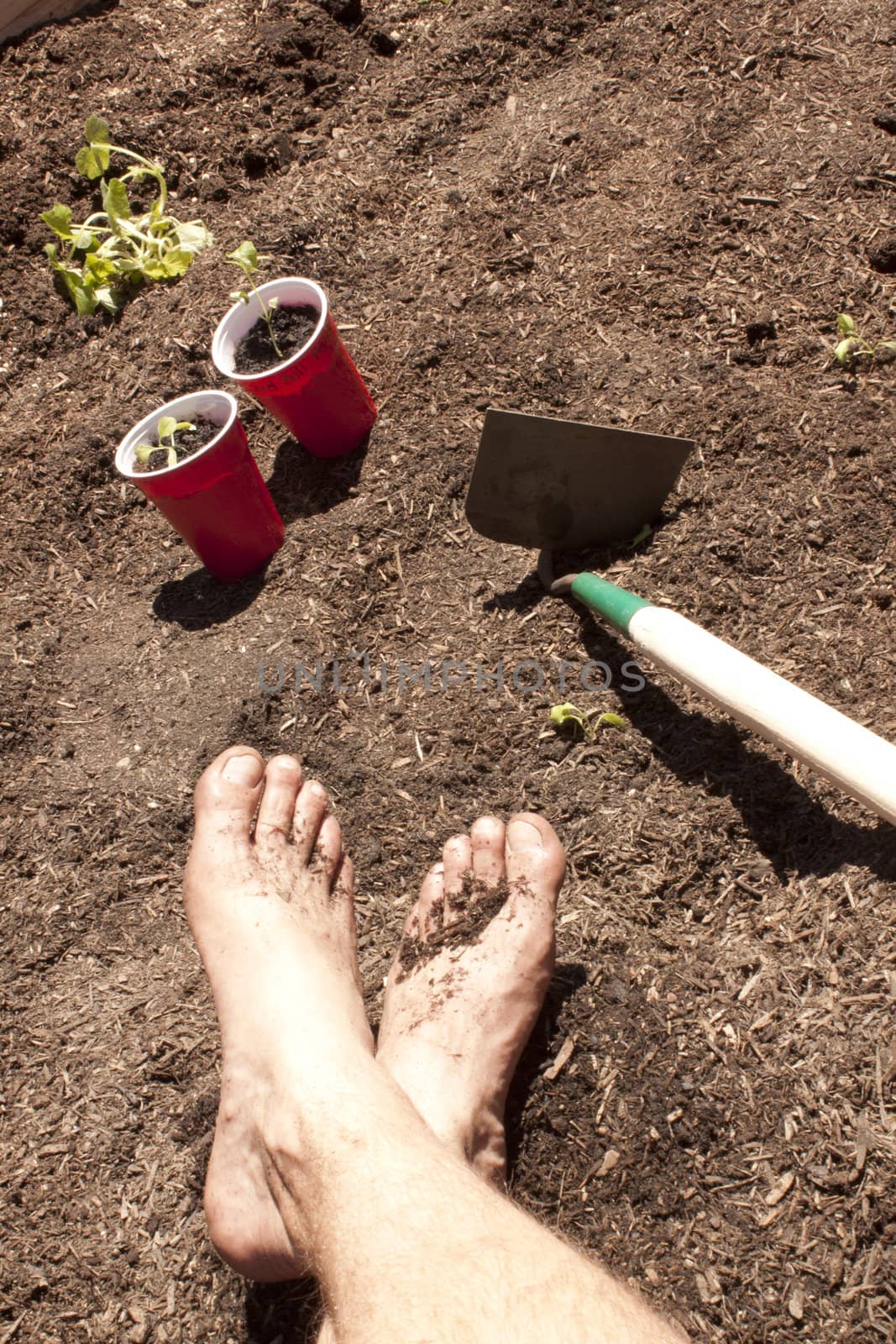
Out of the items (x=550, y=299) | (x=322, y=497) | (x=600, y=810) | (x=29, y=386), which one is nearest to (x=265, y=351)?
(x=322, y=497)

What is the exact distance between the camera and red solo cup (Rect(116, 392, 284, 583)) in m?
2.06

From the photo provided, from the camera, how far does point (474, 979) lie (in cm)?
169

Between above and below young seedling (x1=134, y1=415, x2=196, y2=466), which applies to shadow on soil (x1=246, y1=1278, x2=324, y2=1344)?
below

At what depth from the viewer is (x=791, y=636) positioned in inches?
76.3

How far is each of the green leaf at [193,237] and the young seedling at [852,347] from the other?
76.0 inches

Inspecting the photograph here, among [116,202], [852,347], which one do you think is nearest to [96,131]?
[116,202]

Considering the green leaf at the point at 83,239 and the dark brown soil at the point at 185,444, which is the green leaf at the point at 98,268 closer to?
the green leaf at the point at 83,239

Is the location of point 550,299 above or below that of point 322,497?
above

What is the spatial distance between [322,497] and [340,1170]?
5.22 ft

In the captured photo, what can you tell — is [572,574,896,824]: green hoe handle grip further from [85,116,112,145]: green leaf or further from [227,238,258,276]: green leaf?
[85,116,112,145]: green leaf

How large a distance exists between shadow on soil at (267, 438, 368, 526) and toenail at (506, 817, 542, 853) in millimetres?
1025

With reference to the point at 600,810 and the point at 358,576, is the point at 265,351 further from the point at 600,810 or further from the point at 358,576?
the point at 600,810

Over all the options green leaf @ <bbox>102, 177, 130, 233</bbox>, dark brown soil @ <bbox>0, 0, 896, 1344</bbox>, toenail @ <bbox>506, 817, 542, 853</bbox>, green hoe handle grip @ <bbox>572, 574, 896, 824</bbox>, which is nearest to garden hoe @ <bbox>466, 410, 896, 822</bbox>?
green hoe handle grip @ <bbox>572, 574, 896, 824</bbox>

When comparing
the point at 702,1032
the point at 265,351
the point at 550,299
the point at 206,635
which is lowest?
the point at 702,1032
